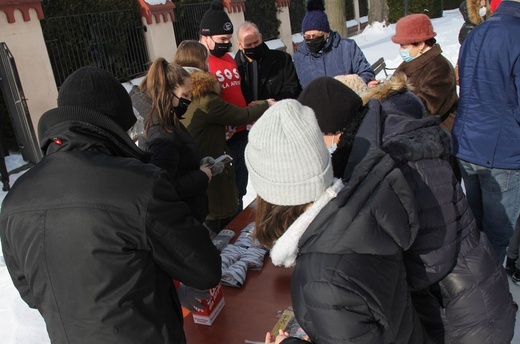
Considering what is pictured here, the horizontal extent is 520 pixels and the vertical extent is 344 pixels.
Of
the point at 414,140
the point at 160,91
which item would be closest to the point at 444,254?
the point at 414,140

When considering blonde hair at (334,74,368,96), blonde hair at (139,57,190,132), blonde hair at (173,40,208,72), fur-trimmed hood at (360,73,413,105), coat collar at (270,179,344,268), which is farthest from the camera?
blonde hair at (173,40,208,72)

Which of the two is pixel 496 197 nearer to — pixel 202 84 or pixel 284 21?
pixel 202 84

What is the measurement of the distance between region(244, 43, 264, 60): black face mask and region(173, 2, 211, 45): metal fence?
6.81m

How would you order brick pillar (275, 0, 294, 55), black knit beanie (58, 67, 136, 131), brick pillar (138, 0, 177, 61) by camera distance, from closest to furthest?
1. black knit beanie (58, 67, 136, 131)
2. brick pillar (138, 0, 177, 61)
3. brick pillar (275, 0, 294, 55)

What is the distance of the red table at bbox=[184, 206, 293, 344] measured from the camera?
62.9 inches

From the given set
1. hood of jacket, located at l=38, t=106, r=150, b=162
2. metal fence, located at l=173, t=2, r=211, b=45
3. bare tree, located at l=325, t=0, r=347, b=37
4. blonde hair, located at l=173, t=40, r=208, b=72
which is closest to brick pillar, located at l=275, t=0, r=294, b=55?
bare tree, located at l=325, t=0, r=347, b=37

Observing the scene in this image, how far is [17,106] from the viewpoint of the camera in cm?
565

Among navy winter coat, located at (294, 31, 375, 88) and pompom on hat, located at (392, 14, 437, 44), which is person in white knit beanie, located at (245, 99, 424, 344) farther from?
navy winter coat, located at (294, 31, 375, 88)

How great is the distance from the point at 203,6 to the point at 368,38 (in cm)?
938

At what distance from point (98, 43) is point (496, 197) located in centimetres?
714

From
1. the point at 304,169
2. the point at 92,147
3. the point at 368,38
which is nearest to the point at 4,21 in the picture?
the point at 92,147

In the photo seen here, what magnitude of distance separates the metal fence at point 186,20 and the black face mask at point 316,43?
22.7 feet

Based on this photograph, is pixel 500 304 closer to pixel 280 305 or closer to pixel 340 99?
pixel 280 305

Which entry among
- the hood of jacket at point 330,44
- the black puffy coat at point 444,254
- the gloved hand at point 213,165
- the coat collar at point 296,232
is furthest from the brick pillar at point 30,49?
the coat collar at point 296,232
